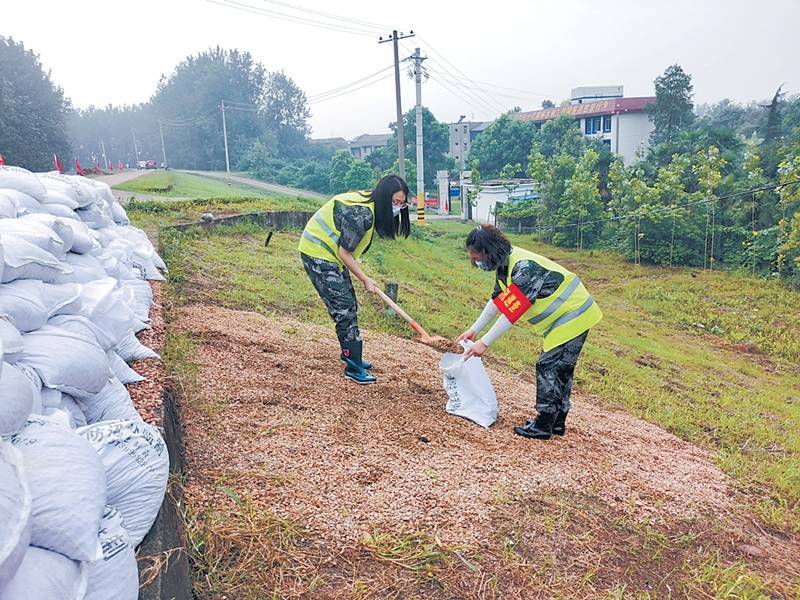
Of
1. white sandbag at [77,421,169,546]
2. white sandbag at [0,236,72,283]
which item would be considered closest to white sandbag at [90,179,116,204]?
white sandbag at [0,236,72,283]

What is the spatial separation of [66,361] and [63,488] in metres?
0.54

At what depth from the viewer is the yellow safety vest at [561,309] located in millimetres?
3059

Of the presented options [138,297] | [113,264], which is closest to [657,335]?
[138,297]

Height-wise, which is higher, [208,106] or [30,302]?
[208,106]

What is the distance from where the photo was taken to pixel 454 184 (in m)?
37.8

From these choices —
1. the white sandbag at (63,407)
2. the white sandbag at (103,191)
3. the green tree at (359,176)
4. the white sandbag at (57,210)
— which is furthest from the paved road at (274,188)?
the white sandbag at (63,407)

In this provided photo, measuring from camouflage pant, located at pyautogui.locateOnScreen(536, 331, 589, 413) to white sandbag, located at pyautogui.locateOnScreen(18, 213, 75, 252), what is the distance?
7.82 feet

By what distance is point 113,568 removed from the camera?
46.1 inches

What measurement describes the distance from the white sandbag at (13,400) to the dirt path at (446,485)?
874 mm

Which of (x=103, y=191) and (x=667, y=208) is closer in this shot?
(x=103, y=191)

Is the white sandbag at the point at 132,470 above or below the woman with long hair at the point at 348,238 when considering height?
below

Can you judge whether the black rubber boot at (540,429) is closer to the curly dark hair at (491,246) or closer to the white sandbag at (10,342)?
the curly dark hair at (491,246)

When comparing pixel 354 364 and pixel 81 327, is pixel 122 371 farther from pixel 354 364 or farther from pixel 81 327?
pixel 354 364

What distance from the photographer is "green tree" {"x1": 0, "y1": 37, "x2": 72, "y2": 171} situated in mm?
23472
